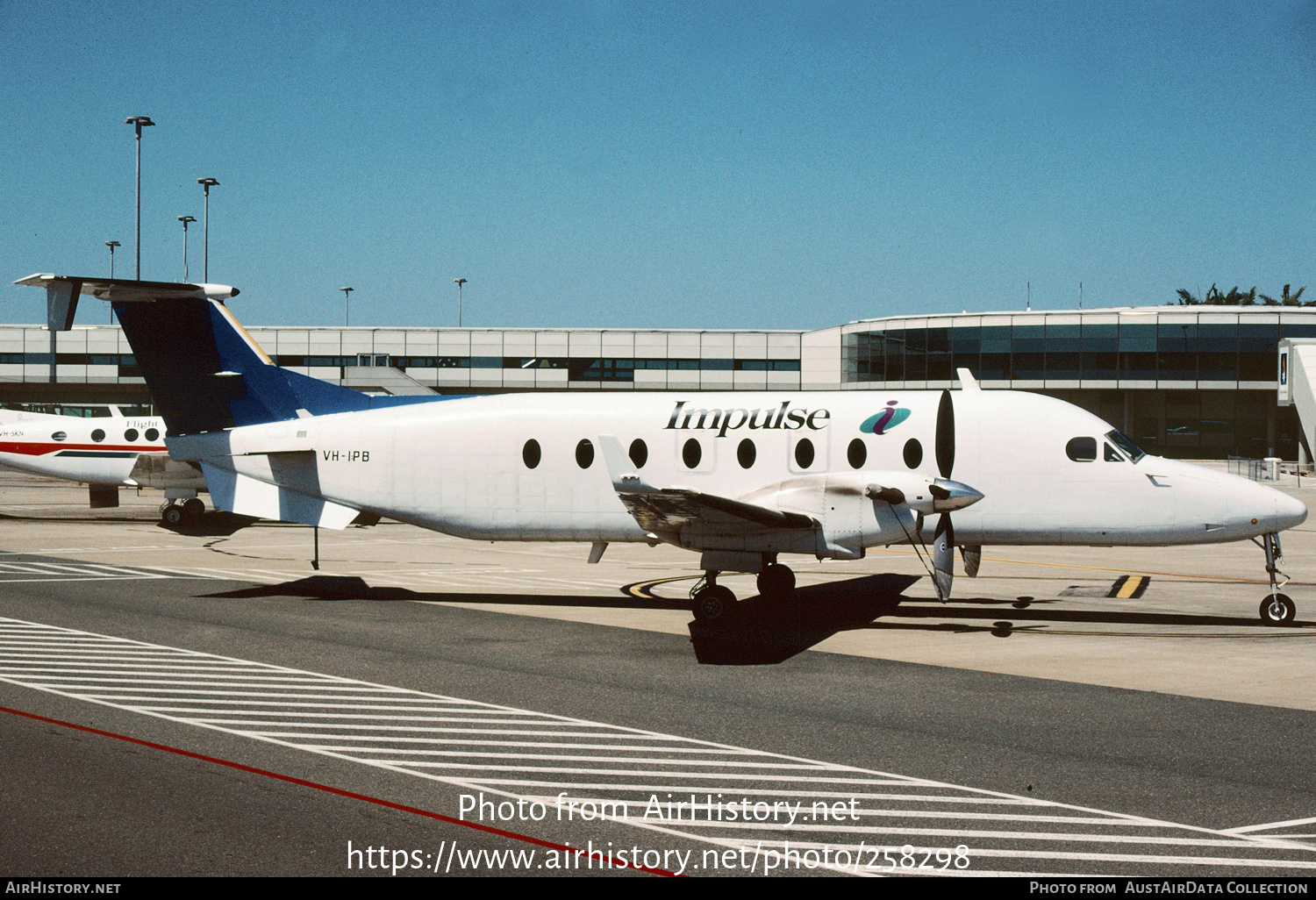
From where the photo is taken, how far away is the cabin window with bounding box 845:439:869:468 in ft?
59.4

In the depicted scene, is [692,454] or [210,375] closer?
[692,454]

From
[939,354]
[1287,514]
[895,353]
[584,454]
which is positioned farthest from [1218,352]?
[584,454]

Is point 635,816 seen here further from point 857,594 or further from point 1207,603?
point 1207,603

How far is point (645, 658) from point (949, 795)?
6.34 m

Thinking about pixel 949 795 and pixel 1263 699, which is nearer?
pixel 949 795

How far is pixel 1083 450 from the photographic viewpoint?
17594 mm

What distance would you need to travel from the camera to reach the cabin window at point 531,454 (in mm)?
19312

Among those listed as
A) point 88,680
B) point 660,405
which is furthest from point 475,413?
point 88,680

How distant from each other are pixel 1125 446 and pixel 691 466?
6.99 metres

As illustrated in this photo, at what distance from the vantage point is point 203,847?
7.38 meters

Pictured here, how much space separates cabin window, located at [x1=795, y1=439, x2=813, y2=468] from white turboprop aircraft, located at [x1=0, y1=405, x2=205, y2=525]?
2378 centimetres

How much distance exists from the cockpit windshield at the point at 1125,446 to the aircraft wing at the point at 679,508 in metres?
5.13

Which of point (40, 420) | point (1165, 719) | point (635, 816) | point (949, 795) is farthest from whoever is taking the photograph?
point (40, 420)

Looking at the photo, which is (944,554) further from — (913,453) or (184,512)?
(184,512)
